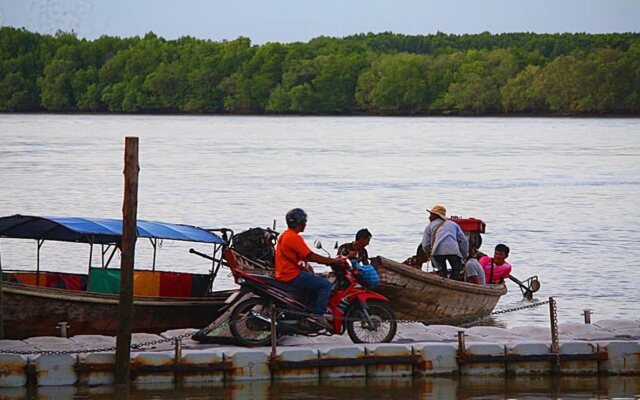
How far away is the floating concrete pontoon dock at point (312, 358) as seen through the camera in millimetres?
15312

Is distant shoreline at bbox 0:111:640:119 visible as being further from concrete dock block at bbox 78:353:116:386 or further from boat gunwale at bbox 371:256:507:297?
concrete dock block at bbox 78:353:116:386

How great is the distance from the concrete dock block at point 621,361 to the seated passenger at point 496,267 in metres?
6.40

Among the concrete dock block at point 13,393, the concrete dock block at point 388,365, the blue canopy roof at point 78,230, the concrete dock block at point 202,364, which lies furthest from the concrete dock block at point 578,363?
the concrete dock block at point 13,393

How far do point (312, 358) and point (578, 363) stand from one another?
3.09 meters

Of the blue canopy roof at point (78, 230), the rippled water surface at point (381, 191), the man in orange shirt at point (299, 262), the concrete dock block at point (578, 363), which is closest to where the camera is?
the man in orange shirt at point (299, 262)

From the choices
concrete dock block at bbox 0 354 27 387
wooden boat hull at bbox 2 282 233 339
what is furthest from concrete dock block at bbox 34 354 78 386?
wooden boat hull at bbox 2 282 233 339

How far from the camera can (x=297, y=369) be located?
1563 cm

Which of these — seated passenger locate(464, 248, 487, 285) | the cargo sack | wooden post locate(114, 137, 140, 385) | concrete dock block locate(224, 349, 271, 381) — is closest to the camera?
wooden post locate(114, 137, 140, 385)

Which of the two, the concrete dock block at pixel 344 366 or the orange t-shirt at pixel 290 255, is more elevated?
the orange t-shirt at pixel 290 255

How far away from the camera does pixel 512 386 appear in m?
16.0

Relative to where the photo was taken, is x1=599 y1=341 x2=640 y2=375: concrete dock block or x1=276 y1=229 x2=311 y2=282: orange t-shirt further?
x1=599 y1=341 x2=640 y2=375: concrete dock block

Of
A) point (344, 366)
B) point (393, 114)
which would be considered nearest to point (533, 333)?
point (344, 366)

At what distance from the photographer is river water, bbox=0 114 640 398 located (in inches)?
1291

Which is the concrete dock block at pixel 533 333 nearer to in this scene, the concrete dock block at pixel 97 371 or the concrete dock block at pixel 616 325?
the concrete dock block at pixel 616 325
